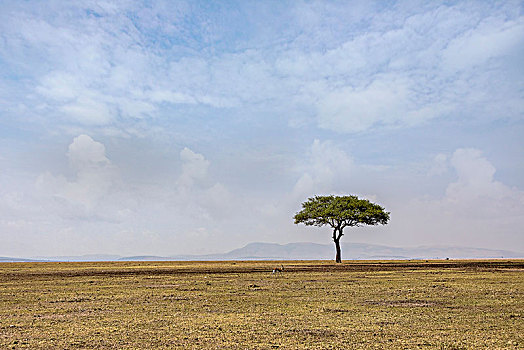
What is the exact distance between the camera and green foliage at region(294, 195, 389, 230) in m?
72.1

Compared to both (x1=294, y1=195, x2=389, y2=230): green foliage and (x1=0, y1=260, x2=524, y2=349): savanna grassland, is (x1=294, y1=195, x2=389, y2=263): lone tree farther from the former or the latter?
(x1=0, y1=260, x2=524, y2=349): savanna grassland

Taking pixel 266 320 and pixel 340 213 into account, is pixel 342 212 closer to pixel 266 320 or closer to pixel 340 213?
pixel 340 213

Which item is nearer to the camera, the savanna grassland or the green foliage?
the savanna grassland

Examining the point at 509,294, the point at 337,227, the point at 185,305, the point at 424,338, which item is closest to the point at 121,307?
the point at 185,305

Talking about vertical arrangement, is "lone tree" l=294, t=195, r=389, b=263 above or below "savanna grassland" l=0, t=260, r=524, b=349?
above

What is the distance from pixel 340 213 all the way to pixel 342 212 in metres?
0.41

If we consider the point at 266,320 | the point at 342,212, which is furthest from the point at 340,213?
the point at 266,320

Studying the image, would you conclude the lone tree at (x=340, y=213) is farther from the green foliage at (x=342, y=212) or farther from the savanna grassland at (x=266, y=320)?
the savanna grassland at (x=266, y=320)

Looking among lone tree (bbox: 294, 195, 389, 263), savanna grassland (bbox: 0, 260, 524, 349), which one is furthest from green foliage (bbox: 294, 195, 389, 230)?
savanna grassland (bbox: 0, 260, 524, 349)

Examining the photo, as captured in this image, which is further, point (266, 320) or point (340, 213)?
point (340, 213)

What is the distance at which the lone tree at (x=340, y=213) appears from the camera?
72188 millimetres

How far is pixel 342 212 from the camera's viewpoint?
71.8 m

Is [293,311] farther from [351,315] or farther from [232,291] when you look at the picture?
[232,291]

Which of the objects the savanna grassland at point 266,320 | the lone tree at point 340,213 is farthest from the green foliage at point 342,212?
the savanna grassland at point 266,320
